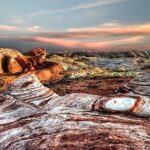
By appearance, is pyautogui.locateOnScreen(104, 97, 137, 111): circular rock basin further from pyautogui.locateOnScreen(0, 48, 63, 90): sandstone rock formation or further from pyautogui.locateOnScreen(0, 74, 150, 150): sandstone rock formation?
pyautogui.locateOnScreen(0, 48, 63, 90): sandstone rock formation

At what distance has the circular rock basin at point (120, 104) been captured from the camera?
9.23 metres

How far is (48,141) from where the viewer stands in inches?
287

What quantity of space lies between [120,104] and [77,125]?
1757 mm

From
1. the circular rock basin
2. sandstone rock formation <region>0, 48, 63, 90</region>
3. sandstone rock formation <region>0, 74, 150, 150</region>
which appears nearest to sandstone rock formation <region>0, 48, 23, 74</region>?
sandstone rock formation <region>0, 48, 63, 90</region>

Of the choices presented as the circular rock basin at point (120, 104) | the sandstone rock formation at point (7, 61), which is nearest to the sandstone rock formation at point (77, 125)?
the circular rock basin at point (120, 104)

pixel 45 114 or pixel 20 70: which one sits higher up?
pixel 45 114

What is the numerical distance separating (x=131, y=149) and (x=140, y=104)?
Result: 2840 millimetres

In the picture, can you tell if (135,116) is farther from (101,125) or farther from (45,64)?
(45,64)

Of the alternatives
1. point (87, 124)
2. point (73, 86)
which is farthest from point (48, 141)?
point (73, 86)

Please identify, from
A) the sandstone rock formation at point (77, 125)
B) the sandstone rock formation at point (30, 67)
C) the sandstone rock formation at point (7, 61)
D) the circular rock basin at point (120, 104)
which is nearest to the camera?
the sandstone rock formation at point (77, 125)

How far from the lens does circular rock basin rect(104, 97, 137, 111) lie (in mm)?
9227

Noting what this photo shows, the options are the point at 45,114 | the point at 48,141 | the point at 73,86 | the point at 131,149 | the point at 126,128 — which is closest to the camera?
the point at 131,149

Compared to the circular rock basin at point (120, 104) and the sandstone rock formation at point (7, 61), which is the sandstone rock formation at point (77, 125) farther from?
the sandstone rock formation at point (7, 61)

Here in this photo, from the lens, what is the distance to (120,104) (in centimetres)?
937
